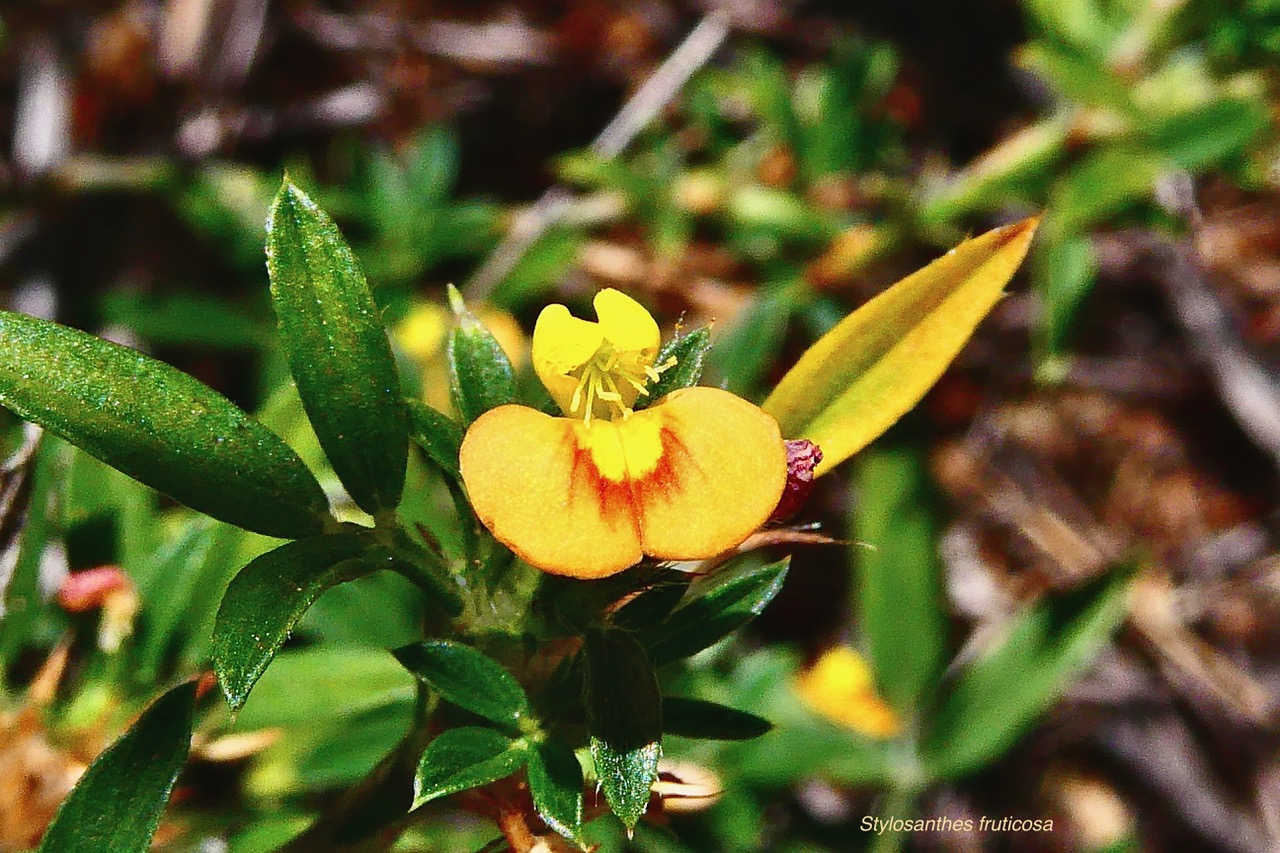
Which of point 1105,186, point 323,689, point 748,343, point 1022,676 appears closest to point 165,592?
point 323,689

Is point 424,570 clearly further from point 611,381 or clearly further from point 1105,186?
point 1105,186

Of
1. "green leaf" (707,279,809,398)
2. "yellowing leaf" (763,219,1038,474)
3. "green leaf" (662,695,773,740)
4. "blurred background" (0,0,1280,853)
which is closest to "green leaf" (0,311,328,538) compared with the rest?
"green leaf" (662,695,773,740)

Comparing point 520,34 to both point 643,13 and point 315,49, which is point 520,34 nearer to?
point 643,13

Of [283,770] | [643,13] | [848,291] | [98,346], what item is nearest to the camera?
[98,346]

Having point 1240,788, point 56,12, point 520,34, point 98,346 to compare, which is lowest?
point 1240,788

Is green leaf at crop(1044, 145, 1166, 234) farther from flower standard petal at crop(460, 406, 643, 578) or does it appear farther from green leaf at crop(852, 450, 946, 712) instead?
flower standard petal at crop(460, 406, 643, 578)

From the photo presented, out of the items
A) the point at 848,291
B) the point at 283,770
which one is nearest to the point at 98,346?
the point at 283,770

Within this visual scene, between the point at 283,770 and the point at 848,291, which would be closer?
the point at 283,770
